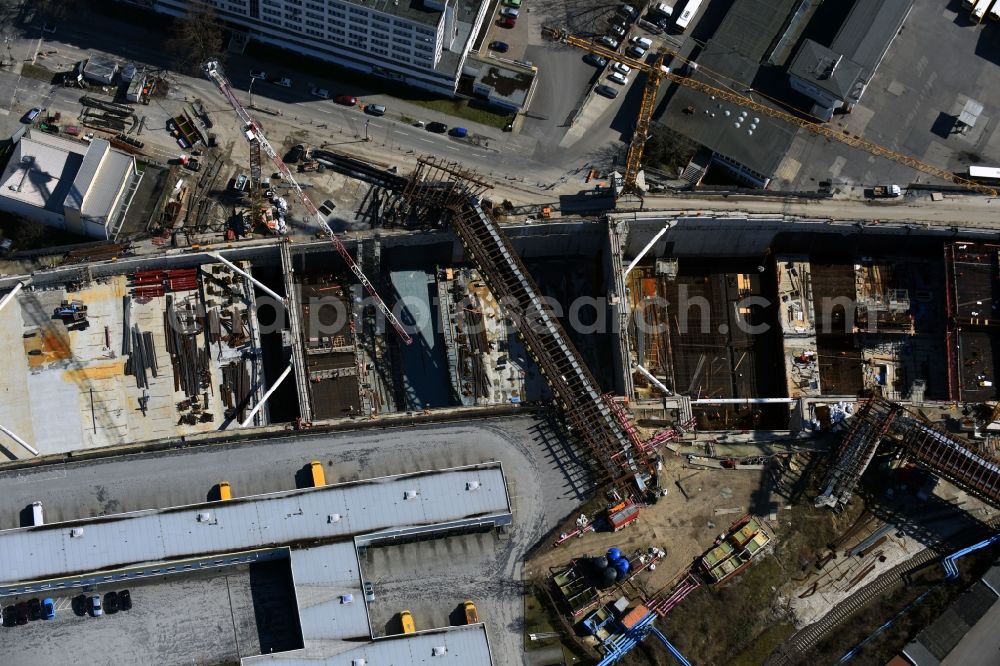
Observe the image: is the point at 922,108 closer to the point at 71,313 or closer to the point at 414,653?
the point at 414,653

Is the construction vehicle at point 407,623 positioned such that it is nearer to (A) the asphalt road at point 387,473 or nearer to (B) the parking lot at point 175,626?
(A) the asphalt road at point 387,473

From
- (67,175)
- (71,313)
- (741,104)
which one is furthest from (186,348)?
(741,104)


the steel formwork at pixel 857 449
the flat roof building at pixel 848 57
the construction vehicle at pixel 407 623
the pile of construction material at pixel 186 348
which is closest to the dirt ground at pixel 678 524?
the steel formwork at pixel 857 449

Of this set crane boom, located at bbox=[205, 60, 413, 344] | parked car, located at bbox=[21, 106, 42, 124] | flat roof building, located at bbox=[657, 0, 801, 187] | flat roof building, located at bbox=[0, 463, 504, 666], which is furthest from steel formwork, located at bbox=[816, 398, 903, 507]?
parked car, located at bbox=[21, 106, 42, 124]

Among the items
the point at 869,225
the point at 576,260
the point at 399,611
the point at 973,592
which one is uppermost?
the point at 869,225

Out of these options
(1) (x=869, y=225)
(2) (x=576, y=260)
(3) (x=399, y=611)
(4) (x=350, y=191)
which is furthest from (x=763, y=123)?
(3) (x=399, y=611)

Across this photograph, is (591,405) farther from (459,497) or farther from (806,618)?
(806,618)

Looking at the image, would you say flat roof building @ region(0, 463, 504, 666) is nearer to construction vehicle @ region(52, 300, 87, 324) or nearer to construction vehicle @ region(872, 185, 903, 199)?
construction vehicle @ region(52, 300, 87, 324)
